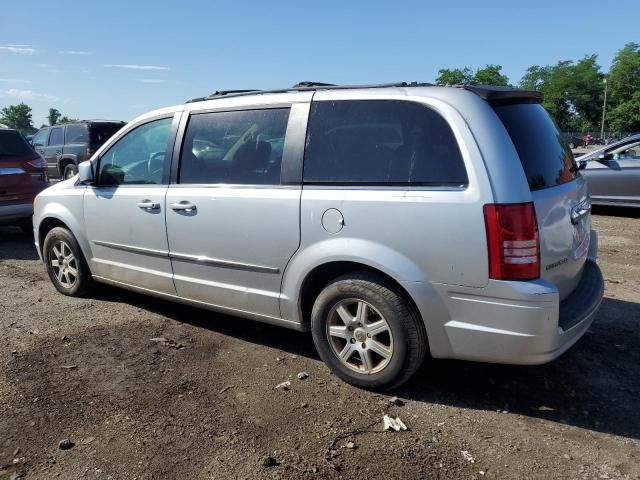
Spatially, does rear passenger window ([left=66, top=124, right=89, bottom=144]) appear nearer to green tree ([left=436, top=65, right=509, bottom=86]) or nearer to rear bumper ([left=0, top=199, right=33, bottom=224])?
rear bumper ([left=0, top=199, right=33, bottom=224])

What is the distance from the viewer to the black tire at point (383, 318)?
3334mm

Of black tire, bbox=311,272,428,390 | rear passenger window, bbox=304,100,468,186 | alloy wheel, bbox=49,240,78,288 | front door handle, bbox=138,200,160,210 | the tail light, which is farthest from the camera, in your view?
alloy wheel, bbox=49,240,78,288

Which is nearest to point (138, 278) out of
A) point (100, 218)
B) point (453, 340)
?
point (100, 218)

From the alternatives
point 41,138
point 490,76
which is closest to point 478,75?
point 490,76

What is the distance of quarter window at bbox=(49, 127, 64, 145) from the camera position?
1691 centimetres

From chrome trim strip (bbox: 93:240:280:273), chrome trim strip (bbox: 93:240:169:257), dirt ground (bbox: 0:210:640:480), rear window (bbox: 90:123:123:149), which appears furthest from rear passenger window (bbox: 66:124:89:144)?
dirt ground (bbox: 0:210:640:480)

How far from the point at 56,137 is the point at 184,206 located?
14.8 meters

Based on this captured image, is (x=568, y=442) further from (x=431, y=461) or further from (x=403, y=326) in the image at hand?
(x=403, y=326)

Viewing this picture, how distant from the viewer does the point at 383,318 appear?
342cm

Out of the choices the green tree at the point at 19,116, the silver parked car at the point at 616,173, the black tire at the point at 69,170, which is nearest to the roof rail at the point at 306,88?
the silver parked car at the point at 616,173

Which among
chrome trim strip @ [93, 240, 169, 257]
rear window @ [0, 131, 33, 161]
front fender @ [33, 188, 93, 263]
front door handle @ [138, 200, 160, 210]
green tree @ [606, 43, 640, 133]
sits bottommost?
chrome trim strip @ [93, 240, 169, 257]

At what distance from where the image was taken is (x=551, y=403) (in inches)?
135

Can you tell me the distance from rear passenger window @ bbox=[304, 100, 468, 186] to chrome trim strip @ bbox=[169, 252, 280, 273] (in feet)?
2.25

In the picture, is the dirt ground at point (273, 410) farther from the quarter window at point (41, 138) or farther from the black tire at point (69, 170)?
the quarter window at point (41, 138)
